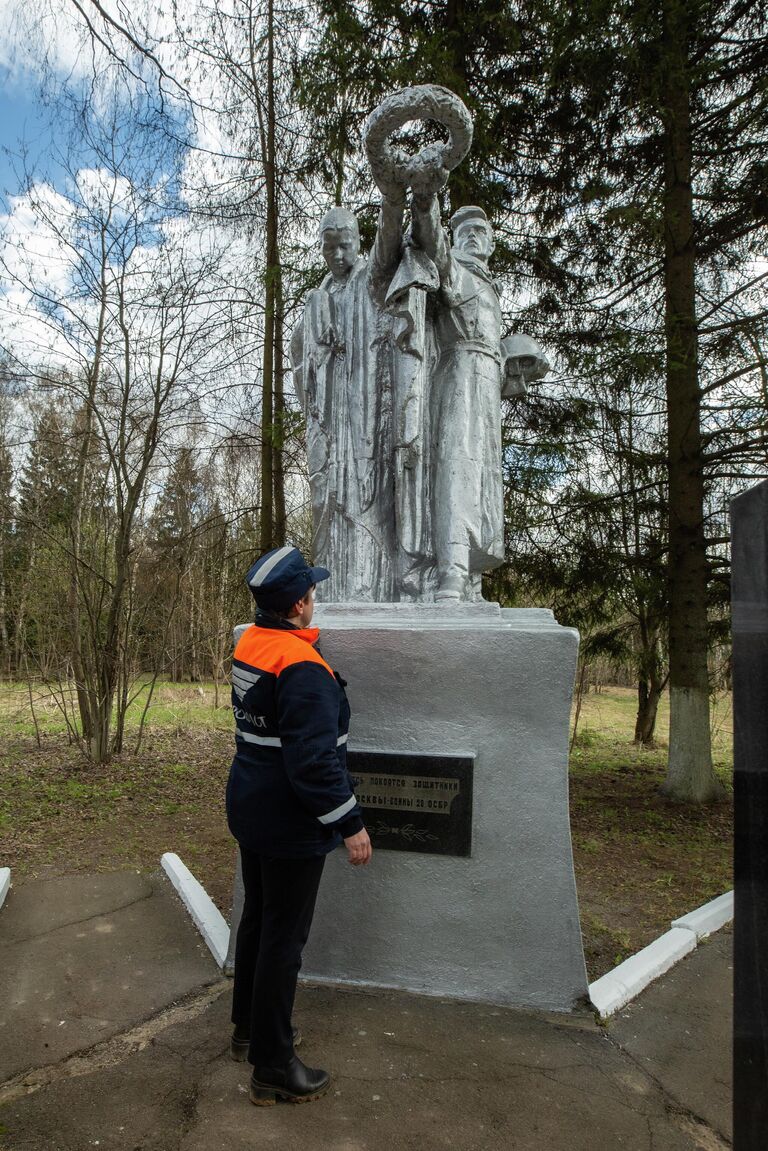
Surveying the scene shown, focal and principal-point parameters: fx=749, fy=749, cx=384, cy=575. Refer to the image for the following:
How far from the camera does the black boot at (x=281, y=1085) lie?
2.12 m

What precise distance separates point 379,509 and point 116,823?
4.42 m

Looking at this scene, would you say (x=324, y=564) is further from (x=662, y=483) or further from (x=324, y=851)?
(x=662, y=483)

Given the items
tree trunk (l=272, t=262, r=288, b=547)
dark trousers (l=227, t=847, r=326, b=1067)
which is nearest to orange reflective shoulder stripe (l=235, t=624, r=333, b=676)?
dark trousers (l=227, t=847, r=326, b=1067)

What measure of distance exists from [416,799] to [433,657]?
1.73 feet

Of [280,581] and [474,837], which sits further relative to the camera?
[474,837]

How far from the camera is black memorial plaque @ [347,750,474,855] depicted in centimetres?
275

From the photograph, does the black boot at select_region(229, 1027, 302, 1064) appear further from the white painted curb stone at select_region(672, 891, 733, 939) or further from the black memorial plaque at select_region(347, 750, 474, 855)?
the white painted curb stone at select_region(672, 891, 733, 939)

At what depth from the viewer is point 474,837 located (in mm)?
2740

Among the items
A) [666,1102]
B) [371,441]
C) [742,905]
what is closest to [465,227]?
[371,441]

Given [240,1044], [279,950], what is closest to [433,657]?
[279,950]

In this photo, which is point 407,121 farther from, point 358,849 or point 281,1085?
point 281,1085

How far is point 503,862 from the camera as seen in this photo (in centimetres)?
272

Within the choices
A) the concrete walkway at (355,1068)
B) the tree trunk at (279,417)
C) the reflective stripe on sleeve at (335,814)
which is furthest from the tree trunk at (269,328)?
the reflective stripe on sleeve at (335,814)

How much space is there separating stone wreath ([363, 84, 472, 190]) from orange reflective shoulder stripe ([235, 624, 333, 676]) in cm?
200
